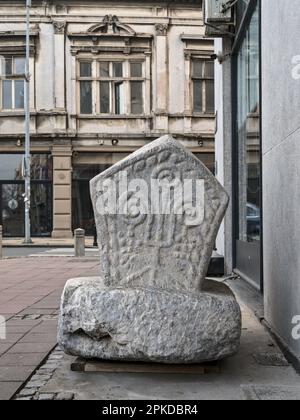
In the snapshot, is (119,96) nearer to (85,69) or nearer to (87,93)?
(87,93)

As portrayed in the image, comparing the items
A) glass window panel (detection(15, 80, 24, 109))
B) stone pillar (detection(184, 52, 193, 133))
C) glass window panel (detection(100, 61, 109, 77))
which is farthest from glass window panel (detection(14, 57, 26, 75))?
stone pillar (detection(184, 52, 193, 133))

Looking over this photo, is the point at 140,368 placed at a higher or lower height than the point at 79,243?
lower

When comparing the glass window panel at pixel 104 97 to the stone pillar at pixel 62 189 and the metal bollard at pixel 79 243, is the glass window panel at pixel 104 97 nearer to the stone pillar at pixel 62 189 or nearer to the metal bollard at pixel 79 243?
the stone pillar at pixel 62 189

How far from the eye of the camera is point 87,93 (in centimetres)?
2688

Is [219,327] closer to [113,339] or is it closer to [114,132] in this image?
[113,339]

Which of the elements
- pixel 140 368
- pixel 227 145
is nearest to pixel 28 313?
pixel 140 368

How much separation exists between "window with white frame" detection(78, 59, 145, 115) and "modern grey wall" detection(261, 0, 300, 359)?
67.7 ft

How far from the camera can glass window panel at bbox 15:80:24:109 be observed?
87.9ft

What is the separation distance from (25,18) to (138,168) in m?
24.0

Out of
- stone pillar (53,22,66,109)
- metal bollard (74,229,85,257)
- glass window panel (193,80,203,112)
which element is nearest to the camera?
metal bollard (74,229,85,257)

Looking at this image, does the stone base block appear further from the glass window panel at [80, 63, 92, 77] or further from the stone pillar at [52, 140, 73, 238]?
the glass window panel at [80, 63, 92, 77]

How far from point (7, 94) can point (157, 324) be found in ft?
80.3
